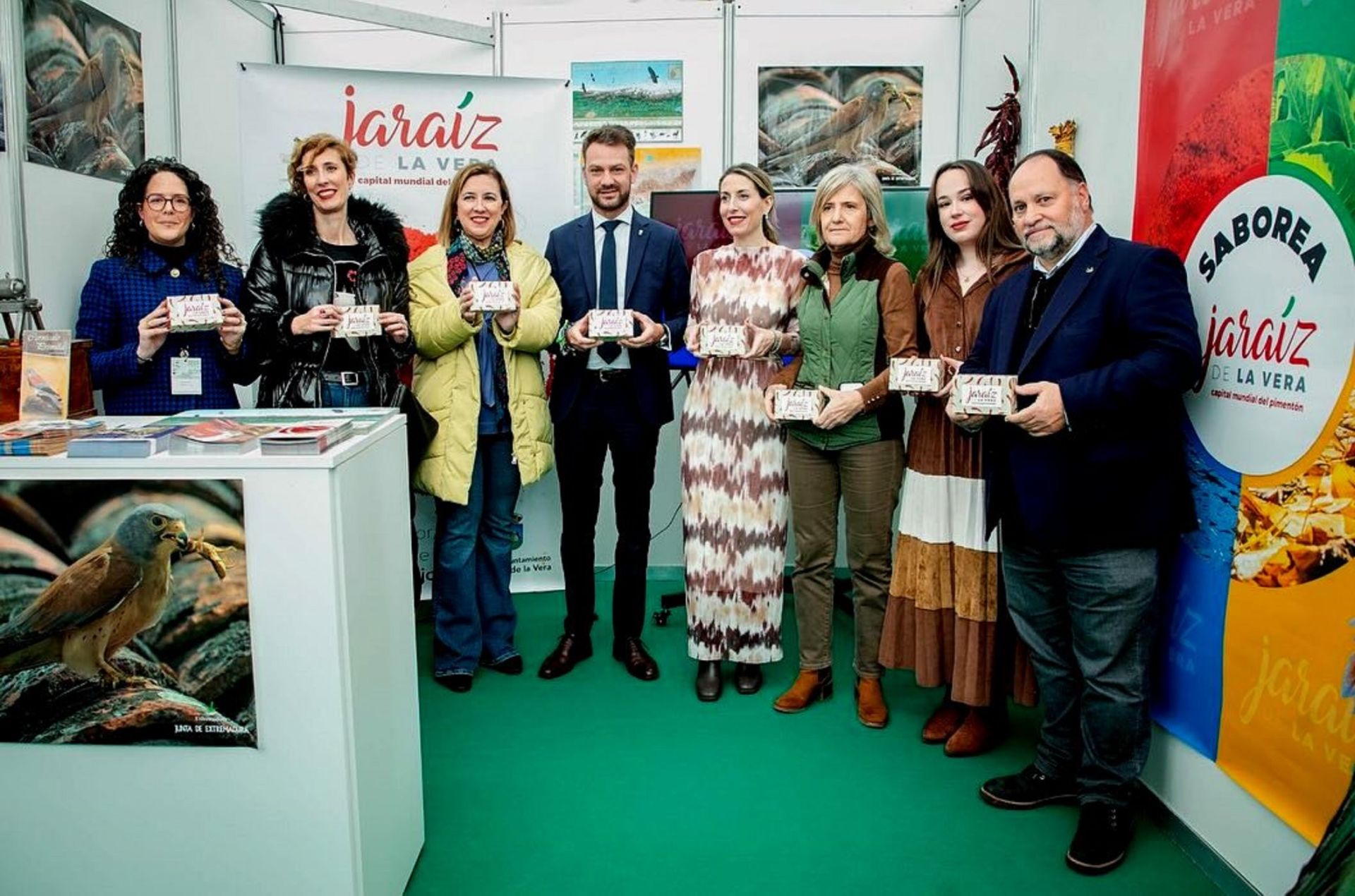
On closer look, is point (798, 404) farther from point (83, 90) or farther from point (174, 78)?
point (174, 78)

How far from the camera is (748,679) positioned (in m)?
3.43

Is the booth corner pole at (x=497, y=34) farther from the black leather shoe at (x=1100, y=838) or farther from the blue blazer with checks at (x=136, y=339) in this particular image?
the black leather shoe at (x=1100, y=838)

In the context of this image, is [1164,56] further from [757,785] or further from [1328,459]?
[757,785]

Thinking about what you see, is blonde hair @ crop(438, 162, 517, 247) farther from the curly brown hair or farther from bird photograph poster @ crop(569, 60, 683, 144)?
bird photograph poster @ crop(569, 60, 683, 144)

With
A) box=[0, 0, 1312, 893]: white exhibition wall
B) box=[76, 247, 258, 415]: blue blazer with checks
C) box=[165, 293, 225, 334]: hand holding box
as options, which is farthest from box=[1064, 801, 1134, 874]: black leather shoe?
box=[76, 247, 258, 415]: blue blazer with checks

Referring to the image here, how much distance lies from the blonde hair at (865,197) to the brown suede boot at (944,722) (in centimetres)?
142

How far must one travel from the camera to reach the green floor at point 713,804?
7.57 feet

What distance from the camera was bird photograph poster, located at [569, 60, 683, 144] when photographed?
4641 mm

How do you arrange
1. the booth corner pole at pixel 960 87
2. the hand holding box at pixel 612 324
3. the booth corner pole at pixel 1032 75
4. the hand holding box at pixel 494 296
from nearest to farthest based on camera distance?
the hand holding box at pixel 494 296
the hand holding box at pixel 612 324
the booth corner pole at pixel 1032 75
the booth corner pole at pixel 960 87

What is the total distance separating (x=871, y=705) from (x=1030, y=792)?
632 millimetres

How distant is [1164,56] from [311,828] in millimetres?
2614

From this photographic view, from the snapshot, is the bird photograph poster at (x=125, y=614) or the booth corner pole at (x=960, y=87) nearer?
the bird photograph poster at (x=125, y=614)

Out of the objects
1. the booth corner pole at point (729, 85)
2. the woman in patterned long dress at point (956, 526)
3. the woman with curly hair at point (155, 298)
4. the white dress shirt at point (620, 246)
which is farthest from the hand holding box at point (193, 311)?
the booth corner pole at point (729, 85)

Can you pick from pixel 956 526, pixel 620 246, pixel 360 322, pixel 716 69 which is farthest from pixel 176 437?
pixel 716 69
